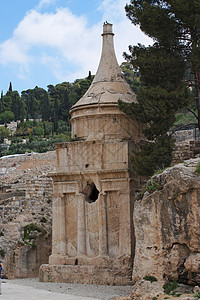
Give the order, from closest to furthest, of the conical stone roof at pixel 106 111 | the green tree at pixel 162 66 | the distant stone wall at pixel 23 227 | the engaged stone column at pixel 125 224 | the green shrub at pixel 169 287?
the green shrub at pixel 169 287, the green tree at pixel 162 66, the engaged stone column at pixel 125 224, the conical stone roof at pixel 106 111, the distant stone wall at pixel 23 227

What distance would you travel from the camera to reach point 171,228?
1545cm

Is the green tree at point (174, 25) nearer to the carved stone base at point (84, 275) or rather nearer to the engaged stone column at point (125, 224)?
the engaged stone column at point (125, 224)

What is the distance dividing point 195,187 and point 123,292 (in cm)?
561

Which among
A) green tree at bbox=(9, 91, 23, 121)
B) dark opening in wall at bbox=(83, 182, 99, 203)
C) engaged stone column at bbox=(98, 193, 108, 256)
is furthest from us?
green tree at bbox=(9, 91, 23, 121)

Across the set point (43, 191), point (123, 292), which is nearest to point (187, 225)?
point (123, 292)

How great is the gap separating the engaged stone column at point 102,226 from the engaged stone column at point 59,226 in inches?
69.0

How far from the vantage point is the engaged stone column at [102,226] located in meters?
21.1

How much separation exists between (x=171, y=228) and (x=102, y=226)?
613 centimetres

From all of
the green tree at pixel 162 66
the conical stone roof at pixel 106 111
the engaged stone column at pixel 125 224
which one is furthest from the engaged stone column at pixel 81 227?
the green tree at pixel 162 66

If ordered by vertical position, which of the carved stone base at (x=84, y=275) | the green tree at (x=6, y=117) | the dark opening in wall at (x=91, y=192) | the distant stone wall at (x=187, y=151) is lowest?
the carved stone base at (x=84, y=275)

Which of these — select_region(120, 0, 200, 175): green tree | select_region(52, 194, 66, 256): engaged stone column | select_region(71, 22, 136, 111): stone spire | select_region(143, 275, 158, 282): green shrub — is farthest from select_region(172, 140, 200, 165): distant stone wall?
select_region(143, 275, 158, 282): green shrub

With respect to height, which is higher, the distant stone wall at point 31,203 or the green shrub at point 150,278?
the distant stone wall at point 31,203

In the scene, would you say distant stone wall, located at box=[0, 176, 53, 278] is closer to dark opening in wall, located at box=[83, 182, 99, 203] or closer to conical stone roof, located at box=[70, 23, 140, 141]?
dark opening in wall, located at box=[83, 182, 99, 203]

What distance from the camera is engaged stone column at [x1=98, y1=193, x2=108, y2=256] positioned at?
2106 centimetres
